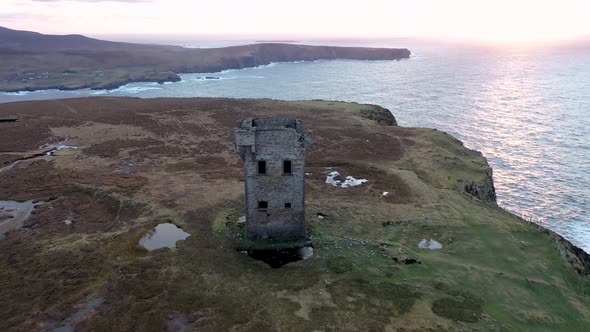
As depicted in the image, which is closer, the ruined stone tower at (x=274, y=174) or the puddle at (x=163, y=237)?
the ruined stone tower at (x=274, y=174)

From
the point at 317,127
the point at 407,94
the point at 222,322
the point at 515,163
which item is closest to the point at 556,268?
the point at 222,322

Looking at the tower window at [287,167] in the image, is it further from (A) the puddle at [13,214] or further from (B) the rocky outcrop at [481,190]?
(B) the rocky outcrop at [481,190]

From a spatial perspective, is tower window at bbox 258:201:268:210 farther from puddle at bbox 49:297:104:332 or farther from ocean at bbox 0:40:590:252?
ocean at bbox 0:40:590:252

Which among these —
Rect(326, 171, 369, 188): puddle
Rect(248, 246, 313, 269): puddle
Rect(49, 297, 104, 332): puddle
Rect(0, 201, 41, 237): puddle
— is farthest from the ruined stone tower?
Rect(0, 201, 41, 237): puddle

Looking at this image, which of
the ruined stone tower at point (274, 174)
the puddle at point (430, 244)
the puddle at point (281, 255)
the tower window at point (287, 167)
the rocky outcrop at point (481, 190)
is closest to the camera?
the puddle at point (281, 255)

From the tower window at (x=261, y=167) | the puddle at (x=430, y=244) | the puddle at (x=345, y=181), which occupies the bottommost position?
the puddle at (x=430, y=244)

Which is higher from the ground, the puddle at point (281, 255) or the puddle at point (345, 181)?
the puddle at point (345, 181)

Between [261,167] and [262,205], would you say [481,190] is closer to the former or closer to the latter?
[262,205]

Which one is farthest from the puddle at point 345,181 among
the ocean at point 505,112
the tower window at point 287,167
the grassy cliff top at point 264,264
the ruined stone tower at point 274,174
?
the ocean at point 505,112
